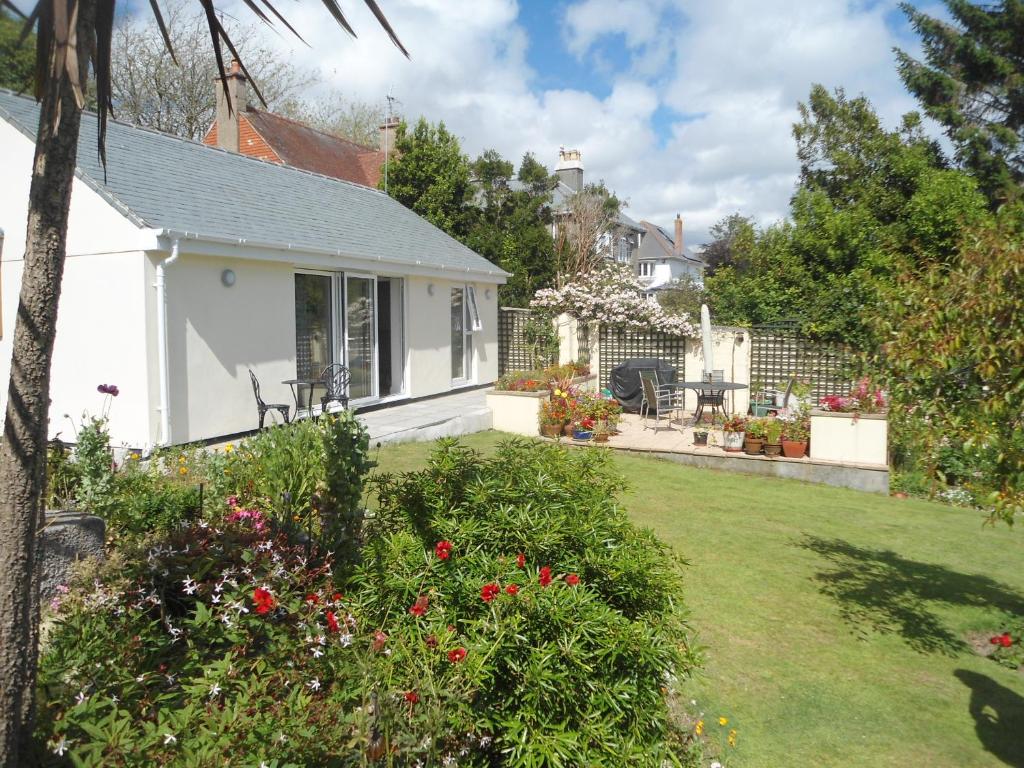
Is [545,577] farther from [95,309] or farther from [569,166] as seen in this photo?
[569,166]

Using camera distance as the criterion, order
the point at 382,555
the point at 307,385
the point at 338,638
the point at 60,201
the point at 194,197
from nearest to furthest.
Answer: the point at 60,201, the point at 338,638, the point at 382,555, the point at 194,197, the point at 307,385

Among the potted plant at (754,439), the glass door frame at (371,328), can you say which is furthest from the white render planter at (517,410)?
the potted plant at (754,439)

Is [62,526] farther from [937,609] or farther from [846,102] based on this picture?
[846,102]

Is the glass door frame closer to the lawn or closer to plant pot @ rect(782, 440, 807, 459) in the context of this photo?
the lawn

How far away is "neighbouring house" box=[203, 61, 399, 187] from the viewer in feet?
73.8

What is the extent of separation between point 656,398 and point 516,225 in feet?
39.2

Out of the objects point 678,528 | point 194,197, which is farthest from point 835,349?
point 194,197

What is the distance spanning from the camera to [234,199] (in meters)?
11.8

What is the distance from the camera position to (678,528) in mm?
7699

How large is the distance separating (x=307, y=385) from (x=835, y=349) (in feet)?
34.9

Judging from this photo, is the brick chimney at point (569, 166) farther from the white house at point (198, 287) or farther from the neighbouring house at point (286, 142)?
the white house at point (198, 287)

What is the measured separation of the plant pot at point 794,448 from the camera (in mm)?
Answer: 10750

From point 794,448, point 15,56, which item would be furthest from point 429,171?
point 15,56

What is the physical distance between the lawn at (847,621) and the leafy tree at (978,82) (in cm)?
1527
